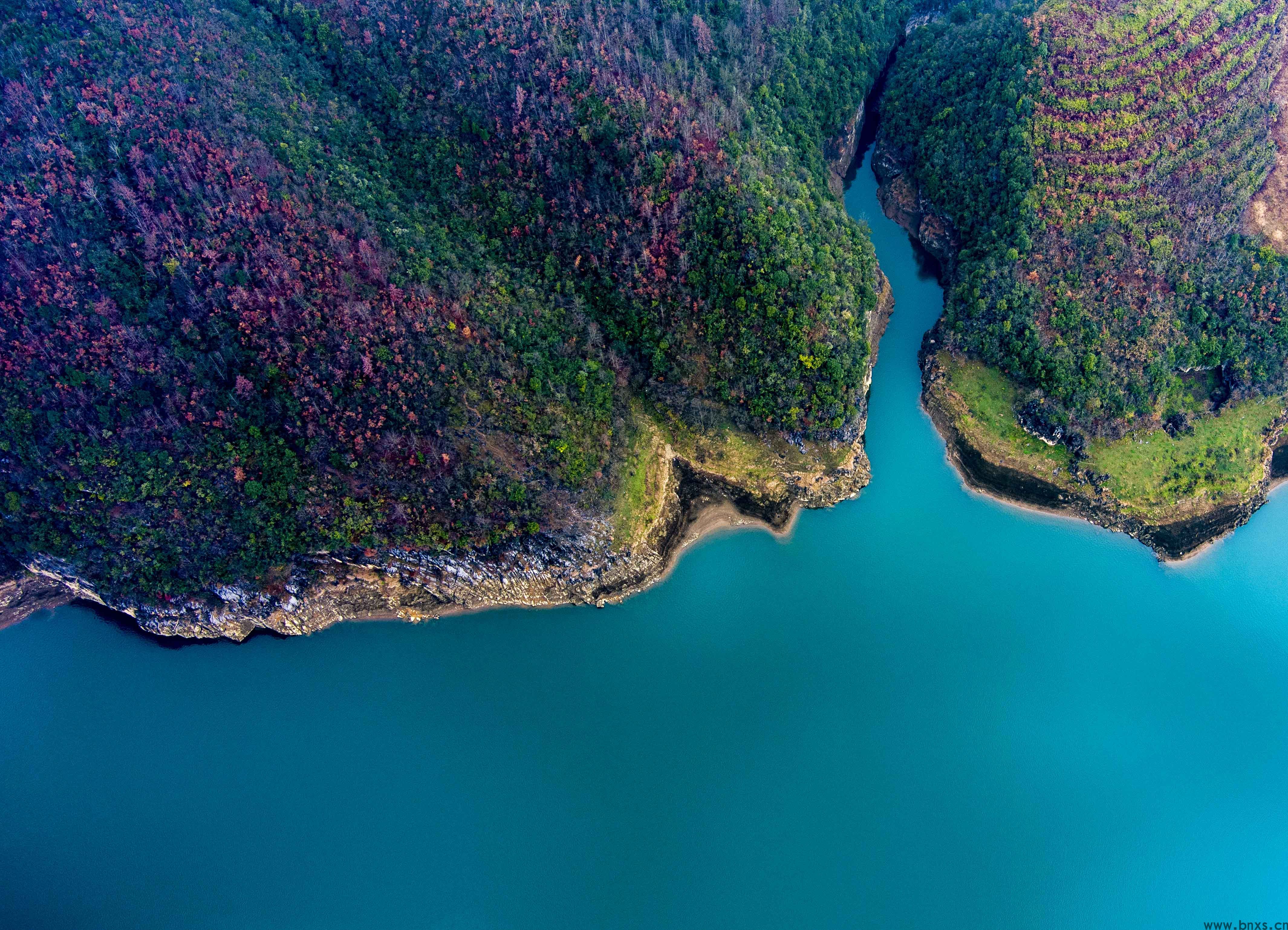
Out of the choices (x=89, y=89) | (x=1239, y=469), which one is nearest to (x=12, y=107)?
(x=89, y=89)

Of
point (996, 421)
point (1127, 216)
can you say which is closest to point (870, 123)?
point (1127, 216)

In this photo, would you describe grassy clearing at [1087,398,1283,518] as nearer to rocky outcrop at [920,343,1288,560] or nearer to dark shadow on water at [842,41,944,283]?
rocky outcrop at [920,343,1288,560]

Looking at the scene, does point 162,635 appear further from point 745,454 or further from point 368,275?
point 745,454

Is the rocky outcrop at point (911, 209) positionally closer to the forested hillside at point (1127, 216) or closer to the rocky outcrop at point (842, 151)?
the rocky outcrop at point (842, 151)

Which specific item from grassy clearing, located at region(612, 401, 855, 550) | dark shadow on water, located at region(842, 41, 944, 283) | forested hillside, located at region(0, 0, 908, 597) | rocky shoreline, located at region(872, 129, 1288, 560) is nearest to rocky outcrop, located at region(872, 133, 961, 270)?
dark shadow on water, located at region(842, 41, 944, 283)

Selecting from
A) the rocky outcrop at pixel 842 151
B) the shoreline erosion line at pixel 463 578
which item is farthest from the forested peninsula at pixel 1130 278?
the shoreline erosion line at pixel 463 578
